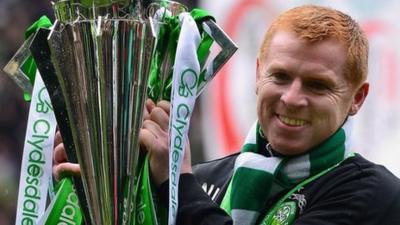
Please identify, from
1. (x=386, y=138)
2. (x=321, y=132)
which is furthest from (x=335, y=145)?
(x=386, y=138)

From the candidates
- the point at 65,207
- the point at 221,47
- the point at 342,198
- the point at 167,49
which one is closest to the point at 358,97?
the point at 342,198

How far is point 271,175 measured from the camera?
2.64 meters

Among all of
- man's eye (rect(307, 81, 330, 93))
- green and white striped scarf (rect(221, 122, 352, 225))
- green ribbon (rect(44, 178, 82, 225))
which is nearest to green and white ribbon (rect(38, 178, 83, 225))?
green ribbon (rect(44, 178, 82, 225))

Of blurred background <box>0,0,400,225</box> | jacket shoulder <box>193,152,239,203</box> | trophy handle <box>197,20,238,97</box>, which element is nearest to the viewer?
trophy handle <box>197,20,238,97</box>

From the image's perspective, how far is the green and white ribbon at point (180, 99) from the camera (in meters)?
2.48

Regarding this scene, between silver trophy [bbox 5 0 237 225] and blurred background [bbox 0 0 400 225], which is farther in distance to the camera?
blurred background [bbox 0 0 400 225]

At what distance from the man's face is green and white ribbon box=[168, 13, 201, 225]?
0.22 m

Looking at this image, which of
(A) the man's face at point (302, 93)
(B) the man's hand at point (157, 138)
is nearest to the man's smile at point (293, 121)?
(A) the man's face at point (302, 93)

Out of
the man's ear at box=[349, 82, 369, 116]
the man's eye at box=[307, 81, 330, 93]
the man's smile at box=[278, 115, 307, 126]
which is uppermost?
the man's eye at box=[307, 81, 330, 93]

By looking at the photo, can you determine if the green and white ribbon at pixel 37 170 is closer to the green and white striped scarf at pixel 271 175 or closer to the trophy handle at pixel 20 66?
the trophy handle at pixel 20 66

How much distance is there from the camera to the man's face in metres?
2.58

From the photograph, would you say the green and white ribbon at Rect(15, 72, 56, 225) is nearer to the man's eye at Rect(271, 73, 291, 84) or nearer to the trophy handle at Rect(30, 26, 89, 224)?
the trophy handle at Rect(30, 26, 89, 224)

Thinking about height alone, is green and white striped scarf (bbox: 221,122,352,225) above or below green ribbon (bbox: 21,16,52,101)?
below

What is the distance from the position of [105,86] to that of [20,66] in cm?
29
